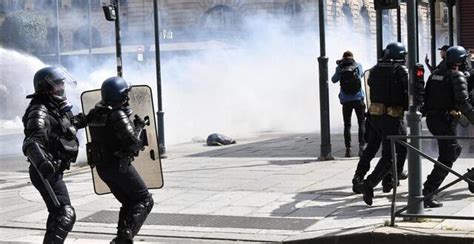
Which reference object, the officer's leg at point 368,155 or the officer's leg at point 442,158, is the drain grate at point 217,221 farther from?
the officer's leg at point 442,158

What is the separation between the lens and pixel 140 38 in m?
43.1

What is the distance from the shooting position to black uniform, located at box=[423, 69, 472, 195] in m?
7.73

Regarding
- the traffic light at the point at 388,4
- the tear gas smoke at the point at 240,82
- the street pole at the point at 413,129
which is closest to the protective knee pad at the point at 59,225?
the street pole at the point at 413,129

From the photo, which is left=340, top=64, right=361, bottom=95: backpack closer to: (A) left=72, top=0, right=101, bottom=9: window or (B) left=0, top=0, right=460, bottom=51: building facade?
(B) left=0, top=0, right=460, bottom=51: building facade

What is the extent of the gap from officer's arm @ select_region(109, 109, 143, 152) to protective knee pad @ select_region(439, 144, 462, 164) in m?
3.27

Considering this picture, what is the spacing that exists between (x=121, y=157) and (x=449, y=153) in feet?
11.3

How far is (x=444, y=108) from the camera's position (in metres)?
7.92

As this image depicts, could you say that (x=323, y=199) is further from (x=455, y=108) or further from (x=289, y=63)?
(x=289, y=63)

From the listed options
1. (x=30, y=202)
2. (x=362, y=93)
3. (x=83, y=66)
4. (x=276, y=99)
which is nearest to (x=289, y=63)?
(x=276, y=99)

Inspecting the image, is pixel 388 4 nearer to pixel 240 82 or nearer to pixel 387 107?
pixel 387 107

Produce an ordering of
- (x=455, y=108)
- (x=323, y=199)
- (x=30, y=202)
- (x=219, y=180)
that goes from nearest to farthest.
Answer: (x=455, y=108)
(x=323, y=199)
(x=30, y=202)
(x=219, y=180)

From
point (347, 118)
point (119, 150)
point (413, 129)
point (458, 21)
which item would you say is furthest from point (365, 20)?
point (119, 150)

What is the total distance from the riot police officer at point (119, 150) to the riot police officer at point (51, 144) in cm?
23

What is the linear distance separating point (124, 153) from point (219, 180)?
14.4 feet
